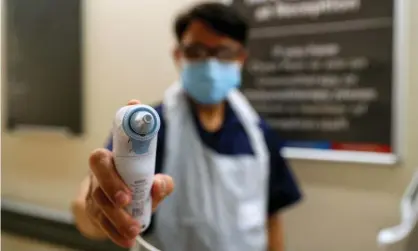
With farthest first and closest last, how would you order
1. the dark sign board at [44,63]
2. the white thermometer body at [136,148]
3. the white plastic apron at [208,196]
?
the dark sign board at [44,63]
the white plastic apron at [208,196]
the white thermometer body at [136,148]

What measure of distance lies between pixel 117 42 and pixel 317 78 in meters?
0.58

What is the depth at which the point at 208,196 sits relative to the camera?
1031mm

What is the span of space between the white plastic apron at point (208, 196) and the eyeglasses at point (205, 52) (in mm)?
113

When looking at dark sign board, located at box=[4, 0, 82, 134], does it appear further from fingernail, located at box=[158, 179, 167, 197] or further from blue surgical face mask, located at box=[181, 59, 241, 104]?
→ fingernail, located at box=[158, 179, 167, 197]

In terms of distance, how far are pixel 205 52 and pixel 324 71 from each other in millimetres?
259

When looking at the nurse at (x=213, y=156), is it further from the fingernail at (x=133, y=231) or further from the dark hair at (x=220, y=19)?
the fingernail at (x=133, y=231)

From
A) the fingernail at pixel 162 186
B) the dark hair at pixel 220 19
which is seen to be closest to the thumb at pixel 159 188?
the fingernail at pixel 162 186

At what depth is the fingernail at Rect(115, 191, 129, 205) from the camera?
538mm

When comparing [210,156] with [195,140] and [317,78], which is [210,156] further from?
[317,78]

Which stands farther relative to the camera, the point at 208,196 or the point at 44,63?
the point at 44,63

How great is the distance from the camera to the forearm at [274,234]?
110 centimetres

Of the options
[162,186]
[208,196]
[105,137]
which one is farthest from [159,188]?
[105,137]

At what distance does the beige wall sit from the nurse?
11cm

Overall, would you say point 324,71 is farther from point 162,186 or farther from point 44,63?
point 44,63
